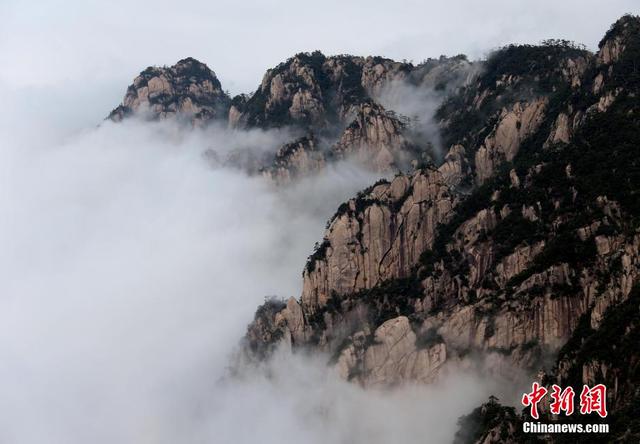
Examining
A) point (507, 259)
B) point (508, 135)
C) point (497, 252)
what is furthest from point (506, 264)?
point (508, 135)

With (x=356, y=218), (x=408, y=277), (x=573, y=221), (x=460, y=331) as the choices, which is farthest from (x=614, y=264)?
(x=356, y=218)

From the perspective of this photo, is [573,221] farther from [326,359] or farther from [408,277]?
[326,359]

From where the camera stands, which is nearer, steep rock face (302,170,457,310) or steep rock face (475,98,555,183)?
steep rock face (302,170,457,310)

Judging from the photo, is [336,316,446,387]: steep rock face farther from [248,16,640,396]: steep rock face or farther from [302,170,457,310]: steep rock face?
[302,170,457,310]: steep rock face

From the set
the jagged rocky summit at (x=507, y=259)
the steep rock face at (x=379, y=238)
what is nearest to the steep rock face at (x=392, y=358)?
the jagged rocky summit at (x=507, y=259)

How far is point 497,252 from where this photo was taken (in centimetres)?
15100

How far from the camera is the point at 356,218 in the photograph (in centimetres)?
17900

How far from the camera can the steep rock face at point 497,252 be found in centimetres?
13638

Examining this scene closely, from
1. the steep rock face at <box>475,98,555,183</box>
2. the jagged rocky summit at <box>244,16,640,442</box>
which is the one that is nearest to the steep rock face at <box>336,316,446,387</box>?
the jagged rocky summit at <box>244,16,640,442</box>

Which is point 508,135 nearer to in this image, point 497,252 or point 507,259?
point 497,252

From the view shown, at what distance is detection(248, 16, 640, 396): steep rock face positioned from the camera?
5369 inches

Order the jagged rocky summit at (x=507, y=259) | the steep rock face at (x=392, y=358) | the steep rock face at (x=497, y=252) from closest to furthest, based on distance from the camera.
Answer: the jagged rocky summit at (x=507, y=259)
the steep rock face at (x=497, y=252)
the steep rock face at (x=392, y=358)

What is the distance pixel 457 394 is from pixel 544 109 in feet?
253

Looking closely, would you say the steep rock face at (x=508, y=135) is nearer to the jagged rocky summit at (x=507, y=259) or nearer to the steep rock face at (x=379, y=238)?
the jagged rocky summit at (x=507, y=259)
